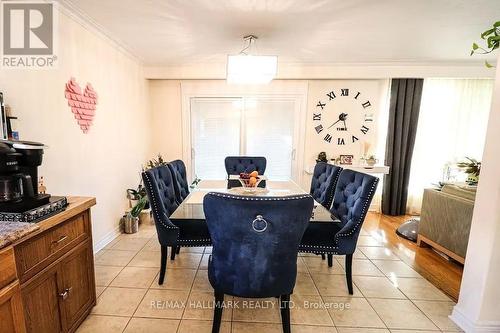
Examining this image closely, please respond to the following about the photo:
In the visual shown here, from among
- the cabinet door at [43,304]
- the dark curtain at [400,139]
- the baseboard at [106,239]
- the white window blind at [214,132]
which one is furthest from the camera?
the white window blind at [214,132]

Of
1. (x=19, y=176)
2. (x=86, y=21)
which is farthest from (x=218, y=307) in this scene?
(x=86, y=21)

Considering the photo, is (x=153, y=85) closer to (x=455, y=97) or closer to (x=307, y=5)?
(x=307, y=5)

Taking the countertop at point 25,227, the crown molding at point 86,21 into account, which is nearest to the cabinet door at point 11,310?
the countertop at point 25,227

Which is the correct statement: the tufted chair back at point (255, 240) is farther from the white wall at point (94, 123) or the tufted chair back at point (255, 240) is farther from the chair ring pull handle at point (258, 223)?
the white wall at point (94, 123)

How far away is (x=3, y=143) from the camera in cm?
115

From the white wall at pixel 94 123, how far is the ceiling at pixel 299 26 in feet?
0.99

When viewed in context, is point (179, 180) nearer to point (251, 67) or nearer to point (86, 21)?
point (251, 67)

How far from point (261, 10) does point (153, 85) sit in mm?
2609

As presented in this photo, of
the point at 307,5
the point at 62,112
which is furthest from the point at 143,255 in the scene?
the point at 307,5

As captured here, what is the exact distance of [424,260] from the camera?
2551 millimetres

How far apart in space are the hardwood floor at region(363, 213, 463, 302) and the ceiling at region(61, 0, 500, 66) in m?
2.40

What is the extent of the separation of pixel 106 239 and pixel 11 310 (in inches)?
72.7

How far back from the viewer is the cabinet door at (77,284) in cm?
138

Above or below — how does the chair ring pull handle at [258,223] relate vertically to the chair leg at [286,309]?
above
